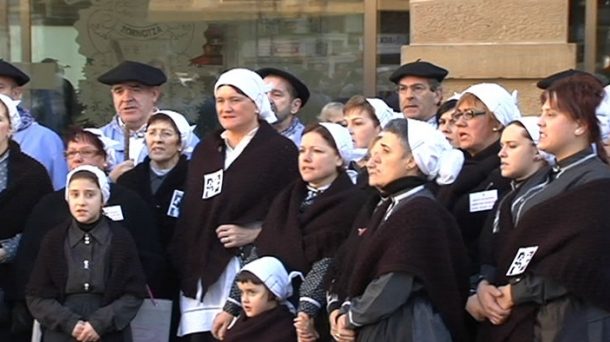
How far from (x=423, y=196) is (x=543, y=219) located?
49 cm

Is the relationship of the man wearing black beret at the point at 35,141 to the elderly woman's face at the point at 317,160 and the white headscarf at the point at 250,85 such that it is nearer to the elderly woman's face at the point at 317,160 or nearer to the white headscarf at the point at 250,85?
the white headscarf at the point at 250,85

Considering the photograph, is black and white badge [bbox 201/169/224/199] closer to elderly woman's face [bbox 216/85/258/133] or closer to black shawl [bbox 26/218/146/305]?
elderly woman's face [bbox 216/85/258/133]

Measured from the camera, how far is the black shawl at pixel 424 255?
15.5 feet

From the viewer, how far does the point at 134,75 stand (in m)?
6.65

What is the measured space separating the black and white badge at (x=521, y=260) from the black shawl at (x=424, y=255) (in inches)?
8.1

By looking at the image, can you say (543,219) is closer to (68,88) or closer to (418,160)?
(418,160)

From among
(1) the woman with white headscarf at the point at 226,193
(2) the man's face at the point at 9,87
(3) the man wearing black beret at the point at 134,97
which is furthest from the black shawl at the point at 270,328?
(2) the man's face at the point at 9,87

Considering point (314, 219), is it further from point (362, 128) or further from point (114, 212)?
point (114, 212)

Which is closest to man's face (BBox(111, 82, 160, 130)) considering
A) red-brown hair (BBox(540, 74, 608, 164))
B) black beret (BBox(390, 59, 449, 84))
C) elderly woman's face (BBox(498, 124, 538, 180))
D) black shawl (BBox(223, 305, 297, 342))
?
black beret (BBox(390, 59, 449, 84))

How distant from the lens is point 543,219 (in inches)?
183

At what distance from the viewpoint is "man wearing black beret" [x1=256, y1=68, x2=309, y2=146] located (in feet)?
22.4

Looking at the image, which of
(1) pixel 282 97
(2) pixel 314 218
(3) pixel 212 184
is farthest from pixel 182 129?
(2) pixel 314 218

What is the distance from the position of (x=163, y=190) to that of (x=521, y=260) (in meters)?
2.21

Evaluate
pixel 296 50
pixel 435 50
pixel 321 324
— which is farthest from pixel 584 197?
pixel 296 50
